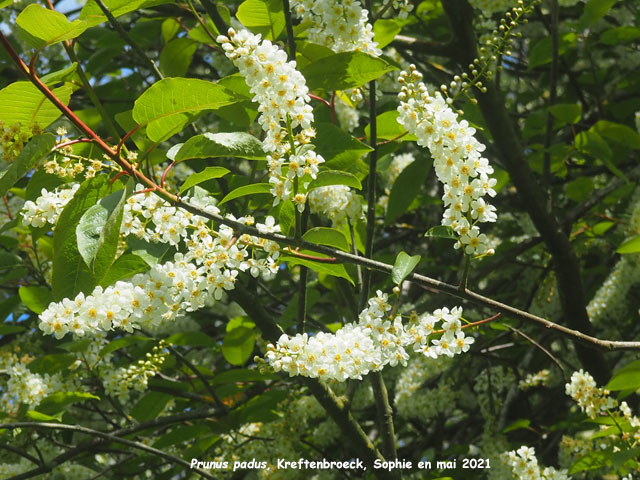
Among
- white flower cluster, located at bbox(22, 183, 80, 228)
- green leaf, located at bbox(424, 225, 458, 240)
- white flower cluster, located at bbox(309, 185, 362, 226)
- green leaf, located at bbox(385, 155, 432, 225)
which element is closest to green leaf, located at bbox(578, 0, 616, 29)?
green leaf, located at bbox(385, 155, 432, 225)

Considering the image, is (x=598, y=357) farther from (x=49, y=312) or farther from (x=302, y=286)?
(x=49, y=312)

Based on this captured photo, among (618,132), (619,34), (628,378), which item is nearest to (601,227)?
(618,132)

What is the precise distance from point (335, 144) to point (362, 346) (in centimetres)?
56

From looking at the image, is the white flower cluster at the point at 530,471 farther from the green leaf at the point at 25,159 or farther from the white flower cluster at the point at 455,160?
the green leaf at the point at 25,159

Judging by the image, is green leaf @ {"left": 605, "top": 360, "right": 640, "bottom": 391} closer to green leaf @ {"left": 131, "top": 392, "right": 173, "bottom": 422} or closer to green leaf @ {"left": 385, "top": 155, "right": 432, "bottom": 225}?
green leaf @ {"left": 385, "top": 155, "right": 432, "bottom": 225}

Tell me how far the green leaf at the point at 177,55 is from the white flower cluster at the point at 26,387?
5.16 feet

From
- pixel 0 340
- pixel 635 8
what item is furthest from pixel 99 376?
pixel 635 8

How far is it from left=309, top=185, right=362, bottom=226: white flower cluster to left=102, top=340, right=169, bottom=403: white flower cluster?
0.93 metres

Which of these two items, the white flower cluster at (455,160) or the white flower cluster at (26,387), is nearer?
the white flower cluster at (455,160)

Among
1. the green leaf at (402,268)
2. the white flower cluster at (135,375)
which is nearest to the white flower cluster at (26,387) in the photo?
the white flower cluster at (135,375)

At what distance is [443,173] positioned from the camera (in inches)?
62.3

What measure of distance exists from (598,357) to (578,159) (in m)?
1.27

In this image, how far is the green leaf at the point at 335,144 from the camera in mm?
1871

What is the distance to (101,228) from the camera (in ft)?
4.69
